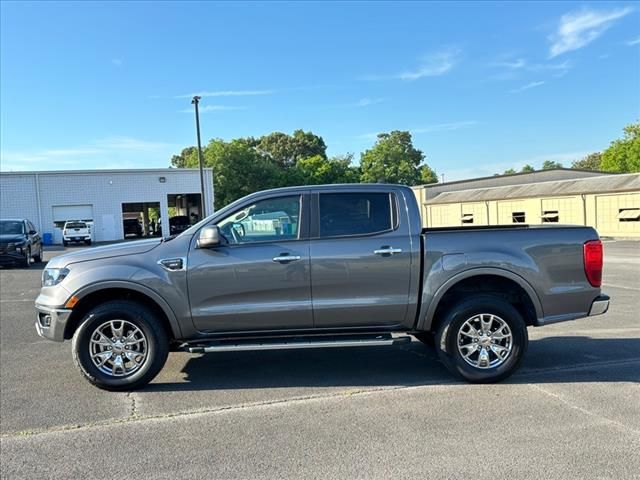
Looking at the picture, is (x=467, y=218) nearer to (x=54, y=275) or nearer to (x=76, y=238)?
(x=76, y=238)

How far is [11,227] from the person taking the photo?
2006 centimetres

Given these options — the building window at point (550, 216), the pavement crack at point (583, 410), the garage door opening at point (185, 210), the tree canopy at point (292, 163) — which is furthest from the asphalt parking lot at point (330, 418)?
the tree canopy at point (292, 163)

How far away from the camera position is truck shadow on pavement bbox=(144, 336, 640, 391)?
5.44 m

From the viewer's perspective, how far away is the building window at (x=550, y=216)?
1289 inches

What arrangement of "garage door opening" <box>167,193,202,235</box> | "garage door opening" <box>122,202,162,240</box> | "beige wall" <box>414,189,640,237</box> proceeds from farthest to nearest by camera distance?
"garage door opening" <box>122,202,162,240</box> < "garage door opening" <box>167,193,202,235</box> < "beige wall" <box>414,189,640,237</box>

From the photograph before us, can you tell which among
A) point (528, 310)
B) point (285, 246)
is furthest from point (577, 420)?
point (285, 246)

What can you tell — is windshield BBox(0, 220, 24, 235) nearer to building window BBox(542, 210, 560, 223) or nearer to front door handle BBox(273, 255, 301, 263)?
front door handle BBox(273, 255, 301, 263)

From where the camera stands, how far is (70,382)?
5652 millimetres

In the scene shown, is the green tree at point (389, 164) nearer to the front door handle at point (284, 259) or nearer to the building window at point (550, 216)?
the building window at point (550, 216)

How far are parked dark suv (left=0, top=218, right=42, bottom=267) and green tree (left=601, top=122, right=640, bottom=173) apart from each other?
5747 cm

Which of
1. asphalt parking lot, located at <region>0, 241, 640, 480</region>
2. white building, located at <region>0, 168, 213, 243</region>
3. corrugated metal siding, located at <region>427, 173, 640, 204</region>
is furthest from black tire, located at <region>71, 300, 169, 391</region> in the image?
white building, located at <region>0, 168, 213, 243</region>

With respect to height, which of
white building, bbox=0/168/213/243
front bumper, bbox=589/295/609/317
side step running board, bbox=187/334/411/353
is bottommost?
side step running board, bbox=187/334/411/353

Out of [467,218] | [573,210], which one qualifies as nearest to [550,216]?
[573,210]

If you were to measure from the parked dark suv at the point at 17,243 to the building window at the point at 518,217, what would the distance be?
28278 mm
